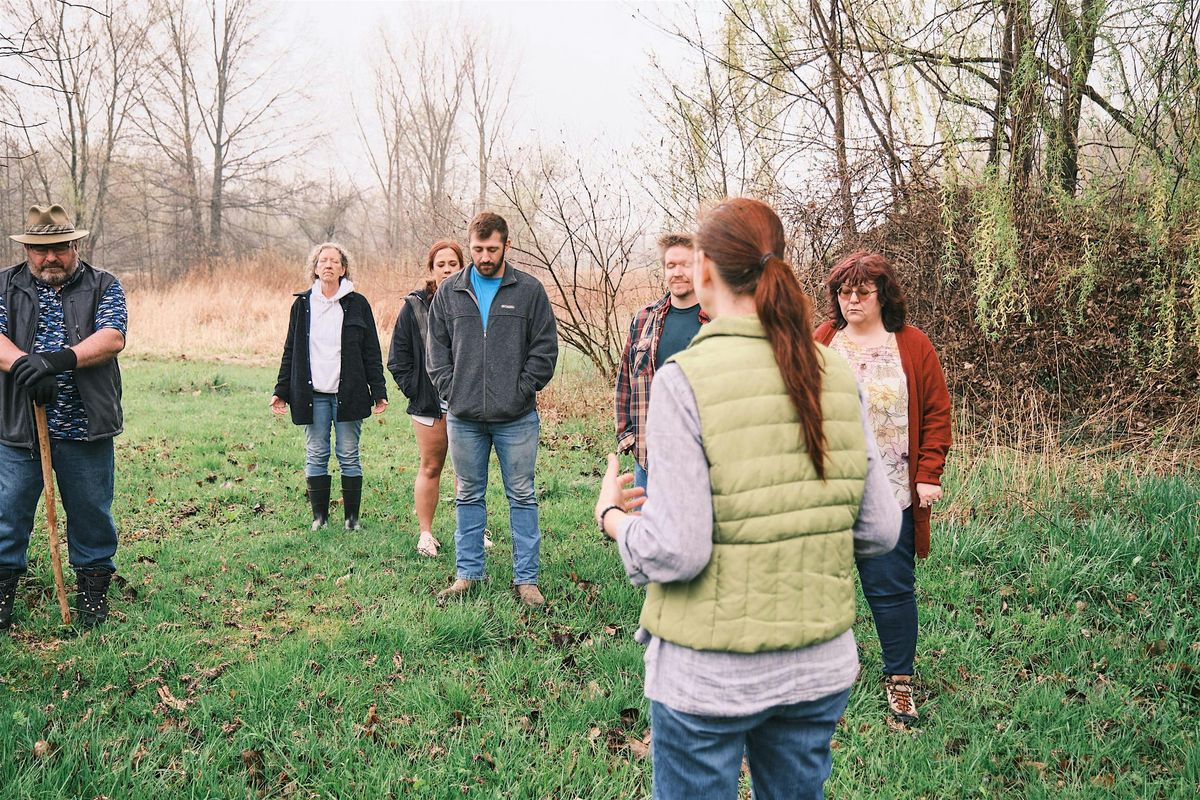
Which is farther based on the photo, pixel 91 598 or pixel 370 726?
pixel 91 598

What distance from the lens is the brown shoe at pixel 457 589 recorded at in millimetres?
4922

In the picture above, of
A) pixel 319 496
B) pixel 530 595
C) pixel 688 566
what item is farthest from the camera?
pixel 319 496

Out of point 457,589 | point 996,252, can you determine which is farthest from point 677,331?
point 996,252

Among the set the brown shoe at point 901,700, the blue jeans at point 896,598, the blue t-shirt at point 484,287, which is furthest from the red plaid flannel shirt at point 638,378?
the brown shoe at point 901,700

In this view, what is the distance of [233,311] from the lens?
21406 mm

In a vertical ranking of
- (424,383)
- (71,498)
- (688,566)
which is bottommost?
(71,498)

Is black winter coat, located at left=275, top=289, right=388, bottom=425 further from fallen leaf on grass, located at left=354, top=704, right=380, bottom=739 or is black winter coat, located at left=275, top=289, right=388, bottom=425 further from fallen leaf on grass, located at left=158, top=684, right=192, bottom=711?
fallen leaf on grass, located at left=354, top=704, right=380, bottom=739

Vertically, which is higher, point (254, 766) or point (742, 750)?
point (742, 750)

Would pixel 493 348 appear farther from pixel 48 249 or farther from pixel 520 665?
pixel 48 249

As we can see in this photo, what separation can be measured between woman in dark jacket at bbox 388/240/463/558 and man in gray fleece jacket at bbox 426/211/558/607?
33.6 inches

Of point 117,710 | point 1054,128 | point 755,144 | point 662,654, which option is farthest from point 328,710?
point 755,144

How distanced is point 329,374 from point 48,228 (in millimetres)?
2180

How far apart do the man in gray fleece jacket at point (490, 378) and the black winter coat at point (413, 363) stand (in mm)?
829

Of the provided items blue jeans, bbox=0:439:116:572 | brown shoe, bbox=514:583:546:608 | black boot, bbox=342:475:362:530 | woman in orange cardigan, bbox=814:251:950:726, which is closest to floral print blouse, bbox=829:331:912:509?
woman in orange cardigan, bbox=814:251:950:726
